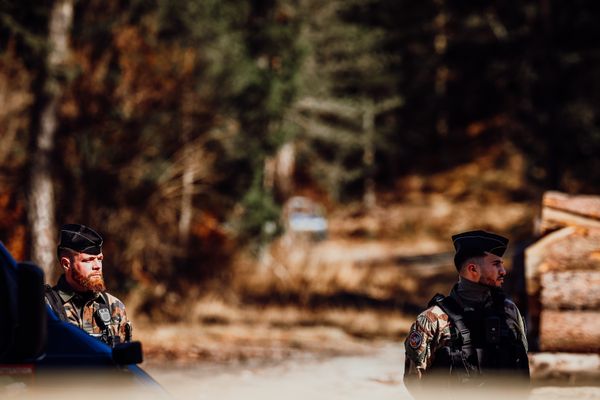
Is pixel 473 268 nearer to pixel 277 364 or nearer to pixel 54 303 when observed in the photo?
pixel 54 303

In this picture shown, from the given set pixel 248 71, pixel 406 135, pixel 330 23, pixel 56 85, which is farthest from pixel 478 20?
pixel 56 85

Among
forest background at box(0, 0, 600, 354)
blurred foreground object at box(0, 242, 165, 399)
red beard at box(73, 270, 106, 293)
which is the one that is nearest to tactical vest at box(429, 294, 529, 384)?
blurred foreground object at box(0, 242, 165, 399)

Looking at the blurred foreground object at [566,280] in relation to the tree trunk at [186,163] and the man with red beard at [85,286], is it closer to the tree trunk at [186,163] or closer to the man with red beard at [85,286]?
the man with red beard at [85,286]

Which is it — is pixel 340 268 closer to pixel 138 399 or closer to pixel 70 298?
pixel 70 298

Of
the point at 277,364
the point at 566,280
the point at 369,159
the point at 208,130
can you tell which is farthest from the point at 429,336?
the point at 369,159

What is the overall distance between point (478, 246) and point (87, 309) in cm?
208

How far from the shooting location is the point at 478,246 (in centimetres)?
434

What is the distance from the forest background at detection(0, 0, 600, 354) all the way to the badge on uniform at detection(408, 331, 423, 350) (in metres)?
10.1

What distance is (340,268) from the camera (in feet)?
69.9

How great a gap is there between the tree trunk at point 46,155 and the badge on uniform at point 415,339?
1005 cm

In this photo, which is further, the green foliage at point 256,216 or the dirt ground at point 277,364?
the green foliage at point 256,216

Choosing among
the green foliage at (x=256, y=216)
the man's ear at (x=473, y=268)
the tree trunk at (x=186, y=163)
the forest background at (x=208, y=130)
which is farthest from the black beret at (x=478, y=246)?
the green foliage at (x=256, y=216)

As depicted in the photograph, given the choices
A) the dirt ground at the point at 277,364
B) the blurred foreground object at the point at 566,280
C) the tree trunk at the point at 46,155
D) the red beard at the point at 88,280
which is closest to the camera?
the red beard at the point at 88,280

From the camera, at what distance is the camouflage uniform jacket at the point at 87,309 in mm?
4621
